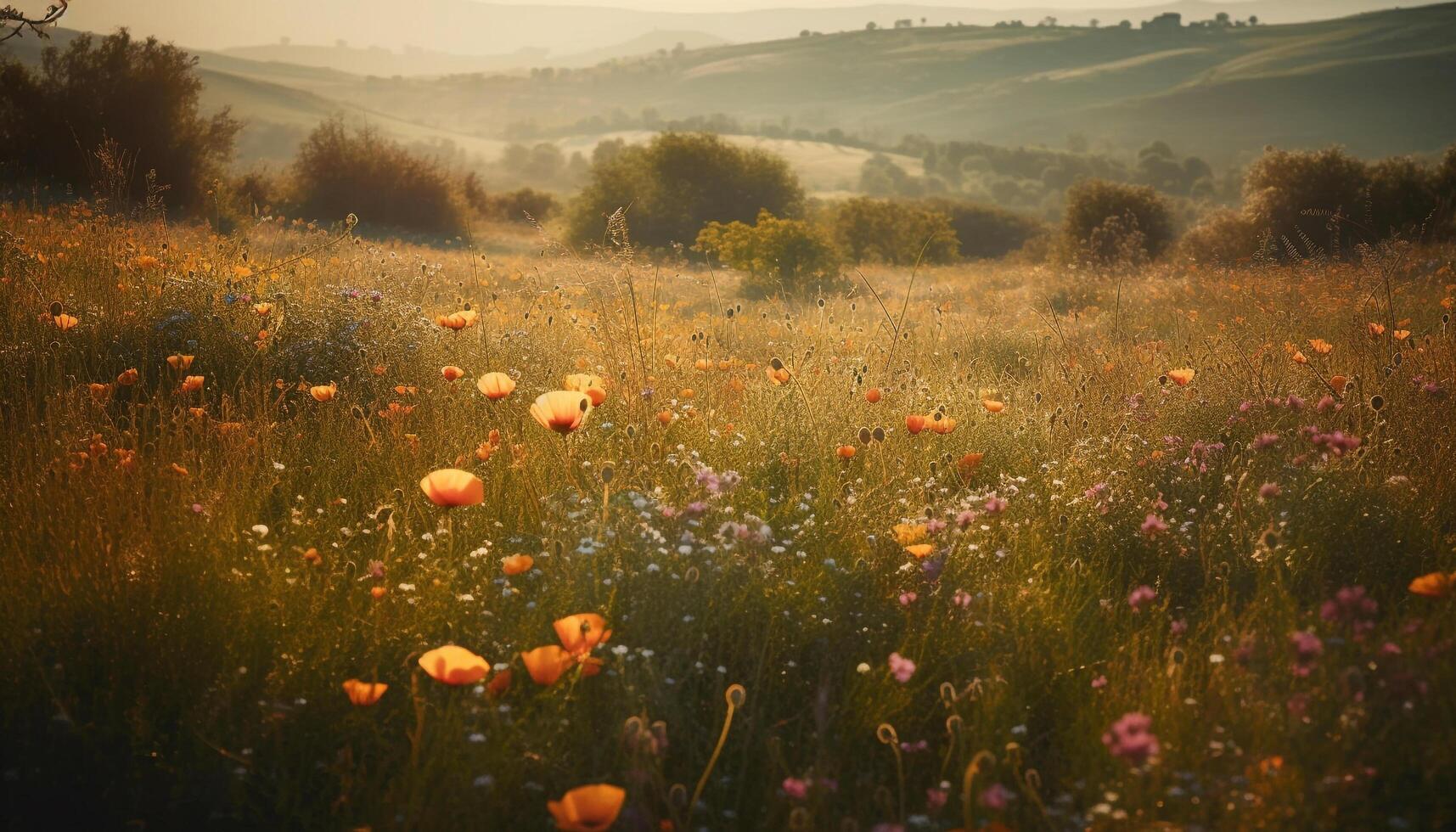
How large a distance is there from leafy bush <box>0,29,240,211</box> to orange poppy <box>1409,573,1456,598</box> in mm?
17916

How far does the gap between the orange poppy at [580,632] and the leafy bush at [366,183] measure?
20552mm

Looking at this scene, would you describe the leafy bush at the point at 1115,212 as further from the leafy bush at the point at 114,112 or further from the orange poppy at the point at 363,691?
the orange poppy at the point at 363,691

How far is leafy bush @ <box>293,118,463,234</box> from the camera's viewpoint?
2008 cm

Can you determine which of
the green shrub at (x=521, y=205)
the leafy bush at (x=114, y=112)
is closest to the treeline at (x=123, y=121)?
the leafy bush at (x=114, y=112)

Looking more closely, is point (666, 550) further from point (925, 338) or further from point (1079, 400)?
point (925, 338)

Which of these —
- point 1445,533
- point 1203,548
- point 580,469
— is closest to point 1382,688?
point 1203,548

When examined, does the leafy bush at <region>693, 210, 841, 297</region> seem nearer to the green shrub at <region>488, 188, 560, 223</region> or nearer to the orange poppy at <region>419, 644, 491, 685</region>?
the orange poppy at <region>419, 644, 491, 685</region>

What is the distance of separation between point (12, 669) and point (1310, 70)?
145 meters

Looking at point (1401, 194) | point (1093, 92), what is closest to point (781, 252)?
point (1401, 194)

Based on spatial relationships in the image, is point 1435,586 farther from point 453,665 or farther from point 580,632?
point 453,665

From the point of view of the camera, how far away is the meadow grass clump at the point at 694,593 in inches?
66.6

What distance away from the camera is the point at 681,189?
963 inches

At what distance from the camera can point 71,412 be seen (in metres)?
2.83

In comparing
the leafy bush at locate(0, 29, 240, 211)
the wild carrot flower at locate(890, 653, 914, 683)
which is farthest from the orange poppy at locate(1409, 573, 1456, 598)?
the leafy bush at locate(0, 29, 240, 211)
